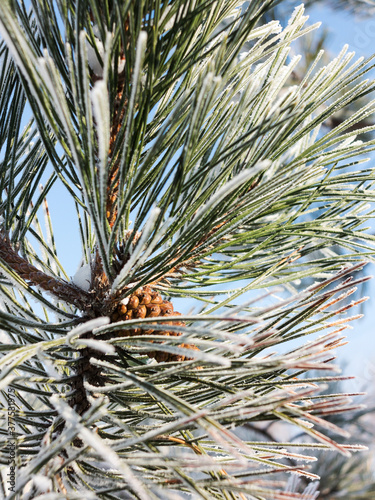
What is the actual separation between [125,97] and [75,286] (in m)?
0.20

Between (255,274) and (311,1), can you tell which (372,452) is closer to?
(255,274)

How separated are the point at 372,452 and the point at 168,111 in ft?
6.57

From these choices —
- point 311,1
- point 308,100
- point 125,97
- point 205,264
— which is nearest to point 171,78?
point 125,97

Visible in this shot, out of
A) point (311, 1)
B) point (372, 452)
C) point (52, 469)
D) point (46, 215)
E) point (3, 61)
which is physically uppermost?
point (311, 1)

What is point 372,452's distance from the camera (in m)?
2.06

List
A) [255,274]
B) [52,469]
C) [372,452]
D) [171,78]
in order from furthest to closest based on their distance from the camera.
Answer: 1. [372,452]
2. [255,274]
3. [171,78]
4. [52,469]

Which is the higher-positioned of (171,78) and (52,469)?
(171,78)

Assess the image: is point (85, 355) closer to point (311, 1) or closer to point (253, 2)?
point (253, 2)

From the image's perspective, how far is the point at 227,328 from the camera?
54cm

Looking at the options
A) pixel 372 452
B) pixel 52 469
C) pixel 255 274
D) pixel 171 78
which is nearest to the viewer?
pixel 52 469

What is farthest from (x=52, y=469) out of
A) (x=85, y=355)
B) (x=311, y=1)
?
(x=311, y=1)

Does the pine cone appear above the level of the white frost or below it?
below

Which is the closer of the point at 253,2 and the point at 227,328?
the point at 253,2

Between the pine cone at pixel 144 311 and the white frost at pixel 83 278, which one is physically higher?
the white frost at pixel 83 278
